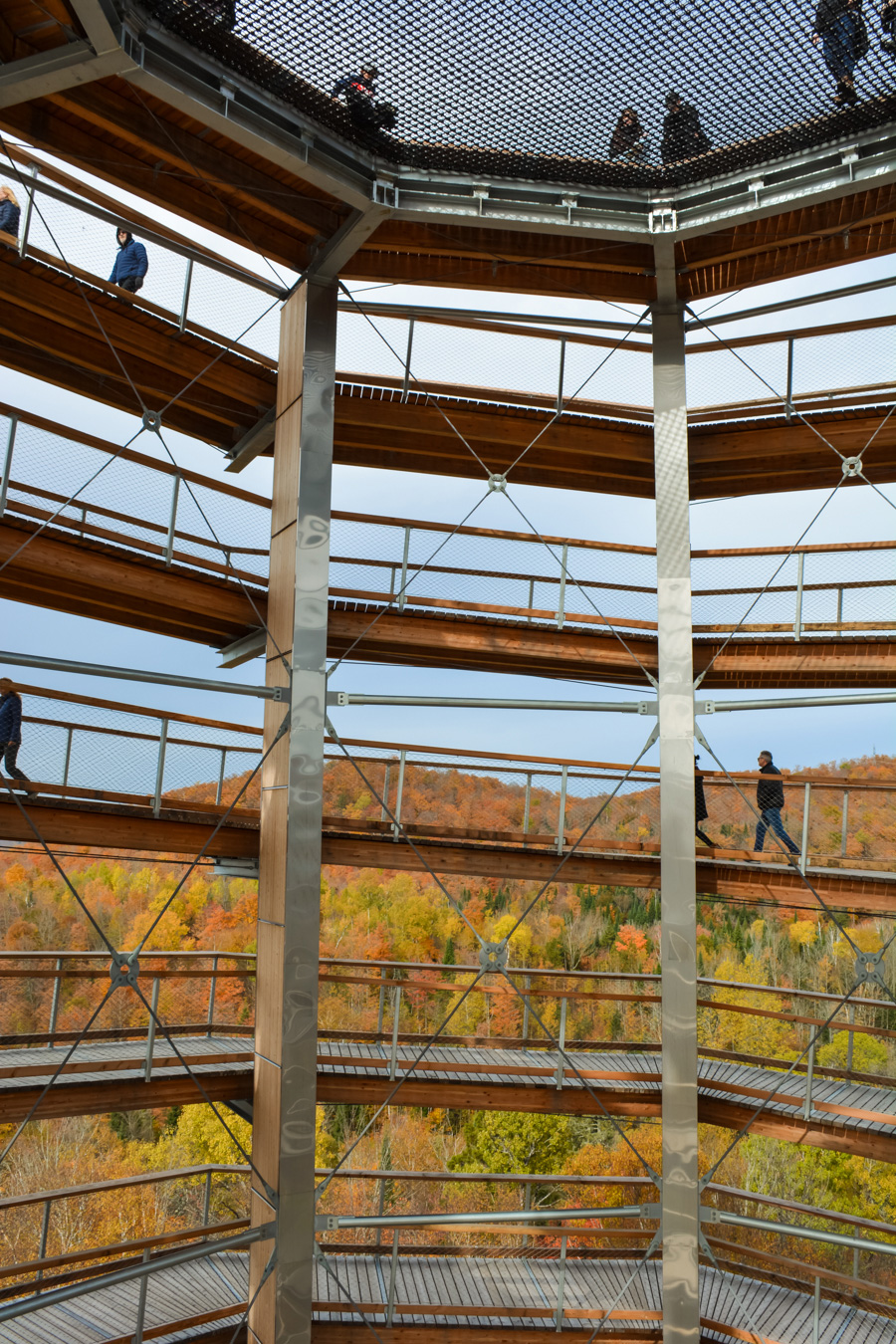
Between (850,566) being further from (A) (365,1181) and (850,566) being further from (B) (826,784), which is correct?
(A) (365,1181)

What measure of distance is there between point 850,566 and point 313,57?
6.25m

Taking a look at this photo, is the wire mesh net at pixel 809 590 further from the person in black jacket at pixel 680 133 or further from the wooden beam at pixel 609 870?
the person in black jacket at pixel 680 133

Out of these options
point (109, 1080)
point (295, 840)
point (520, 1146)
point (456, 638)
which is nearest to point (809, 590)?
point (456, 638)

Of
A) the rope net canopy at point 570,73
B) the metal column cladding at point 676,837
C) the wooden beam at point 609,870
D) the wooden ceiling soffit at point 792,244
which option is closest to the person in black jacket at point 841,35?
the rope net canopy at point 570,73

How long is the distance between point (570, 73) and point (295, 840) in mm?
4521

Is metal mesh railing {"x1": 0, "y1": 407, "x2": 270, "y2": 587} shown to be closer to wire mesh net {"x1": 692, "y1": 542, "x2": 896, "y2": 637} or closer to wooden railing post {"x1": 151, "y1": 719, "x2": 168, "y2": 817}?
wooden railing post {"x1": 151, "y1": 719, "x2": 168, "y2": 817}

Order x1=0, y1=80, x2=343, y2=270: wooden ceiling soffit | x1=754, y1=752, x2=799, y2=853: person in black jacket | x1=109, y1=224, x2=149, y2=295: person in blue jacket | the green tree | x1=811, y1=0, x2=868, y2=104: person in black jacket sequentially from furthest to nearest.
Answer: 1. the green tree
2. x1=754, y1=752, x2=799, y2=853: person in black jacket
3. x1=109, y1=224, x2=149, y2=295: person in blue jacket
4. x1=0, y1=80, x2=343, y2=270: wooden ceiling soffit
5. x1=811, y1=0, x2=868, y2=104: person in black jacket

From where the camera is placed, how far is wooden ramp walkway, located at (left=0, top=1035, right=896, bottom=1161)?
21.8 ft

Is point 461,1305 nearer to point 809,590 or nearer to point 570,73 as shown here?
point 809,590

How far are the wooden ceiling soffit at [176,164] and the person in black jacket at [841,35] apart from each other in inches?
115

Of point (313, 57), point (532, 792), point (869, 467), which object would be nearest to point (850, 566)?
point (869, 467)

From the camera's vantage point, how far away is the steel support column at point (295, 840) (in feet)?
17.9

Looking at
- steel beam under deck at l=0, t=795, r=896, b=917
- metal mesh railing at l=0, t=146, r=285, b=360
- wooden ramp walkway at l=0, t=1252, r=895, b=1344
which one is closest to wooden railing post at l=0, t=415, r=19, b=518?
metal mesh railing at l=0, t=146, r=285, b=360

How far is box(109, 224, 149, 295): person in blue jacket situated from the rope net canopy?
100 inches
